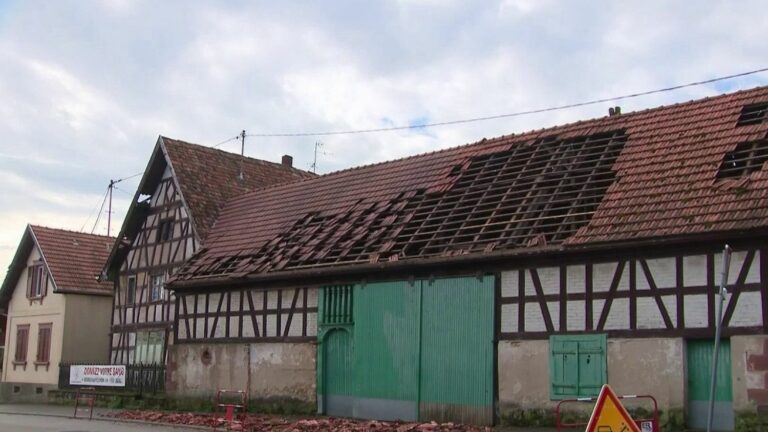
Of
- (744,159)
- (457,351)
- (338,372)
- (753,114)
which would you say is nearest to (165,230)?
(338,372)

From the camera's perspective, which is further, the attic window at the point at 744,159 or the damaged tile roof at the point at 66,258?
the damaged tile roof at the point at 66,258

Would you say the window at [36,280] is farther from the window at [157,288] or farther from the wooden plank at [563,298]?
the wooden plank at [563,298]

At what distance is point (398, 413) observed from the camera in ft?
69.4

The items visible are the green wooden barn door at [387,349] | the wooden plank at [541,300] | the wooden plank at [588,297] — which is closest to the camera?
the wooden plank at [588,297]

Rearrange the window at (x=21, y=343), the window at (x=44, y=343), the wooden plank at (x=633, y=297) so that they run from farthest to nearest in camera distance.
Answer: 1. the window at (x=21, y=343)
2. the window at (x=44, y=343)
3. the wooden plank at (x=633, y=297)

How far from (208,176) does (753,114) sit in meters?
20.0

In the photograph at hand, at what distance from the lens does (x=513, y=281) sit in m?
19.4

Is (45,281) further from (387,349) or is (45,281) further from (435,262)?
(435,262)

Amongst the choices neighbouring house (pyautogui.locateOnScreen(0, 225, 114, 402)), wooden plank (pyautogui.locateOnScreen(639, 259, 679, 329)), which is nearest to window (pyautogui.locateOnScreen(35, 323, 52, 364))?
neighbouring house (pyautogui.locateOnScreen(0, 225, 114, 402))

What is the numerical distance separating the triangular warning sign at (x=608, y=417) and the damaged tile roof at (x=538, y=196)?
868cm

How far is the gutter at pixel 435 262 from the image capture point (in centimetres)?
1639

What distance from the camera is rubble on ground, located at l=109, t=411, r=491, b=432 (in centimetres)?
1914

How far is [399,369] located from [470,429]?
300 centimetres

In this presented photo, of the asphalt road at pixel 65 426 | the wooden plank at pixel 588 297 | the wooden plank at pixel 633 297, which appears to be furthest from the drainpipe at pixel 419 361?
the asphalt road at pixel 65 426
